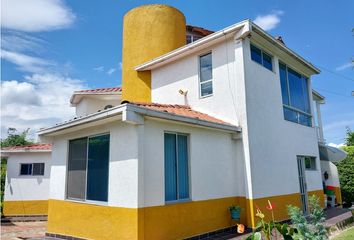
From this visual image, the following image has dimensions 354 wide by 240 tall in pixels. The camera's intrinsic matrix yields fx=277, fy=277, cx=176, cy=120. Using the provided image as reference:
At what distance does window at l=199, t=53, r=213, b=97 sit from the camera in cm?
1630

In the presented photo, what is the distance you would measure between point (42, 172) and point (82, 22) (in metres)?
13.5

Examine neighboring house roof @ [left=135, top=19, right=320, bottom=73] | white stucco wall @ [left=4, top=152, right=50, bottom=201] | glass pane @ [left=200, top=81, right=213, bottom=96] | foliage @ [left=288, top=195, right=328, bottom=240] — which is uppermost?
neighboring house roof @ [left=135, top=19, right=320, bottom=73]

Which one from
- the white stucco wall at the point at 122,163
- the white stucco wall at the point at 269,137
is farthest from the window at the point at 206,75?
the white stucco wall at the point at 122,163

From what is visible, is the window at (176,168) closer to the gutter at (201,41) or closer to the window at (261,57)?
the gutter at (201,41)

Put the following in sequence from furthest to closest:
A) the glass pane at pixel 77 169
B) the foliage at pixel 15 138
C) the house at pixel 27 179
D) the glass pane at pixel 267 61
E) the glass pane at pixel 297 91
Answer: the foliage at pixel 15 138 < the house at pixel 27 179 < the glass pane at pixel 297 91 < the glass pane at pixel 267 61 < the glass pane at pixel 77 169

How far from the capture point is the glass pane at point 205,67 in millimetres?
16398

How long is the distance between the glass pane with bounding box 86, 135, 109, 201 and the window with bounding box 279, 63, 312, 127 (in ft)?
39.1

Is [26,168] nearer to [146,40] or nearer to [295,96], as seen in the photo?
[146,40]

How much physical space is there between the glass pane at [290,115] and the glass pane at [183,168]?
28.7 feet

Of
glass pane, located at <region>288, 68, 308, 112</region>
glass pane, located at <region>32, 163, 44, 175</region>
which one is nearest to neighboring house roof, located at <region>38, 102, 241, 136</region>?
glass pane, located at <region>288, 68, 308, 112</region>

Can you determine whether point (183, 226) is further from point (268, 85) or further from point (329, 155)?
point (329, 155)

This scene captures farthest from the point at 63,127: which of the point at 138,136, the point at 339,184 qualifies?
the point at 339,184

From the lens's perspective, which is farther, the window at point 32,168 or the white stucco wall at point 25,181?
the window at point 32,168

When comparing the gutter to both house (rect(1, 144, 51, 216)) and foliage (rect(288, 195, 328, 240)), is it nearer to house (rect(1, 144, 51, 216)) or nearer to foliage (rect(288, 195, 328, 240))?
foliage (rect(288, 195, 328, 240))
